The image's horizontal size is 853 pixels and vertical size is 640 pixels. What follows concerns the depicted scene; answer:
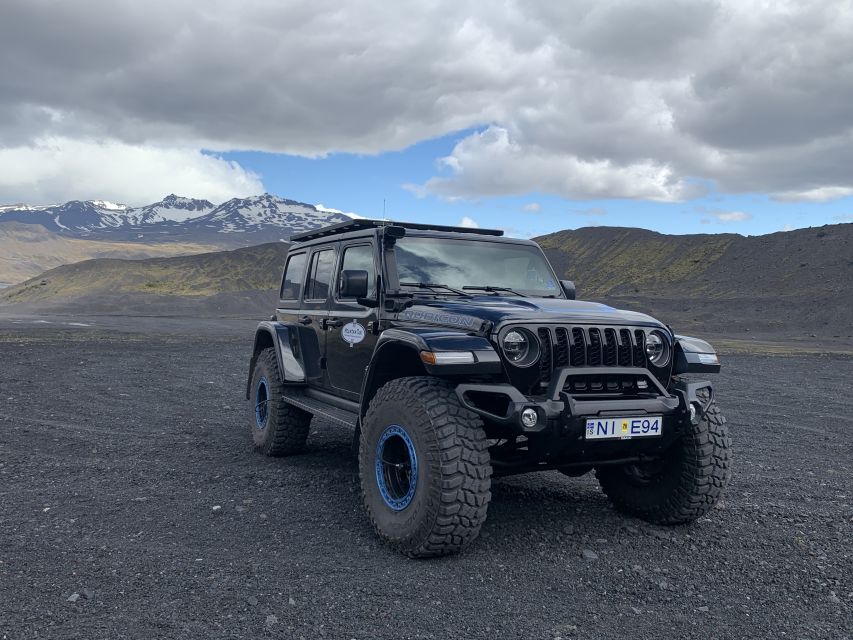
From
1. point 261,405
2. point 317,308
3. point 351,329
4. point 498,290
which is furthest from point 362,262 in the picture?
point 261,405

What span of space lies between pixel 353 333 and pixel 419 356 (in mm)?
1105

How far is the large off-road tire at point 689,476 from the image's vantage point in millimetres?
4871

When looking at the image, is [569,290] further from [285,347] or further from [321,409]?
[285,347]

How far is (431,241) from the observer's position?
5.72 meters

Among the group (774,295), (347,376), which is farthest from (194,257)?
(347,376)

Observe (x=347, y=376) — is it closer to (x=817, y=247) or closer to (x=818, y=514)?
(x=818, y=514)

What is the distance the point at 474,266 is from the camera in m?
5.75

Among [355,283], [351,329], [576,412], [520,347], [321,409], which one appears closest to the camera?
[576,412]

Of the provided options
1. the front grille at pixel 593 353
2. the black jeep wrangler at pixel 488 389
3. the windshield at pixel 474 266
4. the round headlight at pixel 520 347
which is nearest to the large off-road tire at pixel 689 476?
the black jeep wrangler at pixel 488 389

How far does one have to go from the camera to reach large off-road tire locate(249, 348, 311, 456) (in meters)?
6.86

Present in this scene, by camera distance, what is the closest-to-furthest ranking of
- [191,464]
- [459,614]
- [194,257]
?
[459,614]
[191,464]
[194,257]

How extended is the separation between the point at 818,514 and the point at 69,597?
5.13 m

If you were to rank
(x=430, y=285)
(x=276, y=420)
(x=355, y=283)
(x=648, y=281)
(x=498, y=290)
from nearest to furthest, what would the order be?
(x=355, y=283) → (x=430, y=285) → (x=498, y=290) → (x=276, y=420) → (x=648, y=281)

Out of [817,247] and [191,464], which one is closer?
[191,464]
